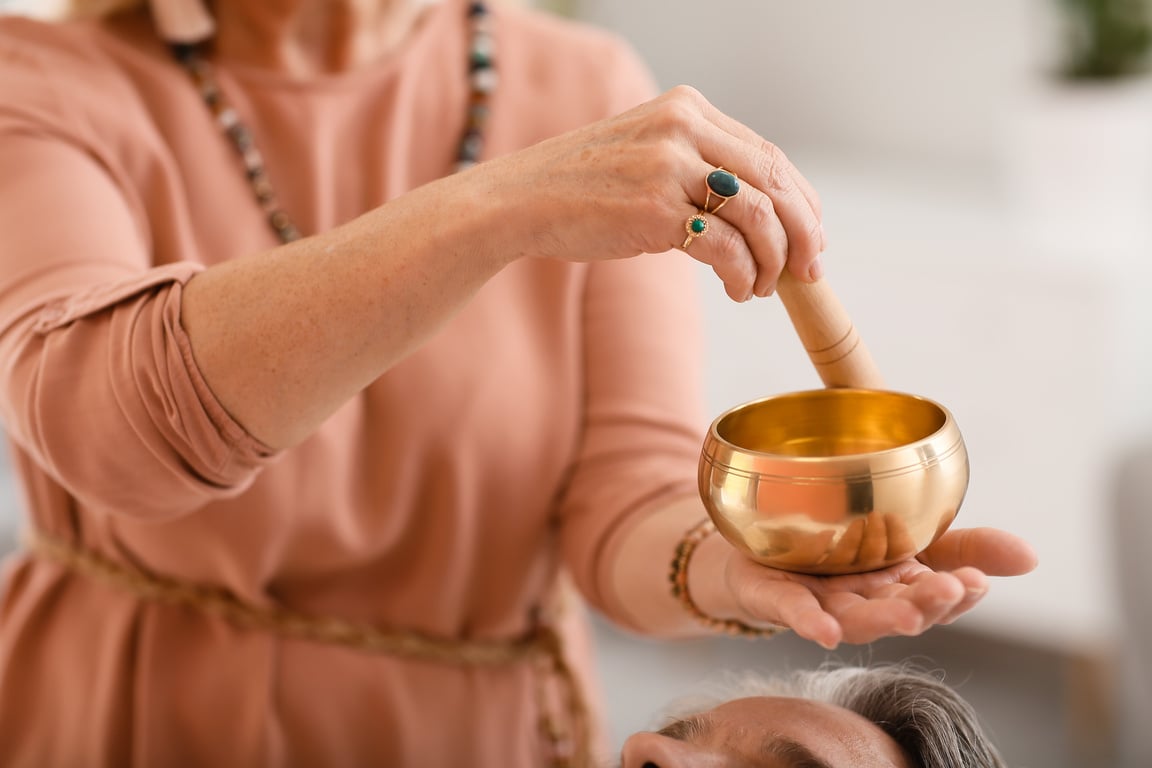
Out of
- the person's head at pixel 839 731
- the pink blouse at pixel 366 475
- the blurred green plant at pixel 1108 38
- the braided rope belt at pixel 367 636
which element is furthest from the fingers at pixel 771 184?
the blurred green plant at pixel 1108 38

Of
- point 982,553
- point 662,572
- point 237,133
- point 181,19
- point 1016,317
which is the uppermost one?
point 181,19

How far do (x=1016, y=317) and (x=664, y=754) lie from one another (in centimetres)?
181

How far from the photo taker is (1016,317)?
2.42 metres

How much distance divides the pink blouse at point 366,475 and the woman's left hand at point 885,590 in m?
0.34

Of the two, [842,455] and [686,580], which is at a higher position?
[842,455]

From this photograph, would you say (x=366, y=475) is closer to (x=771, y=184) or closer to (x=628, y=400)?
(x=628, y=400)

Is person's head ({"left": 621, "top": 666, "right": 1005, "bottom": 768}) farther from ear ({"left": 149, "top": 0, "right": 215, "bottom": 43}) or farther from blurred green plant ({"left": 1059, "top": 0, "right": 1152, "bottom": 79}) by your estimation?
blurred green plant ({"left": 1059, "top": 0, "right": 1152, "bottom": 79})

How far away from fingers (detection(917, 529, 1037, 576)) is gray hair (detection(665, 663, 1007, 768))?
95 mm

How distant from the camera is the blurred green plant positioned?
8.00 feet

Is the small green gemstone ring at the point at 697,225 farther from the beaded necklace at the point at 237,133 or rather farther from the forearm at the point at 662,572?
the beaded necklace at the point at 237,133

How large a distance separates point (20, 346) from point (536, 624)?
0.70 metres

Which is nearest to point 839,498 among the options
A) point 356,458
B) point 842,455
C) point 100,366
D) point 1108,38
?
point 842,455

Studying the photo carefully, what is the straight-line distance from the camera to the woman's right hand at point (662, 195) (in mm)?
786

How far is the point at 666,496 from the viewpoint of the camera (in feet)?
3.98
